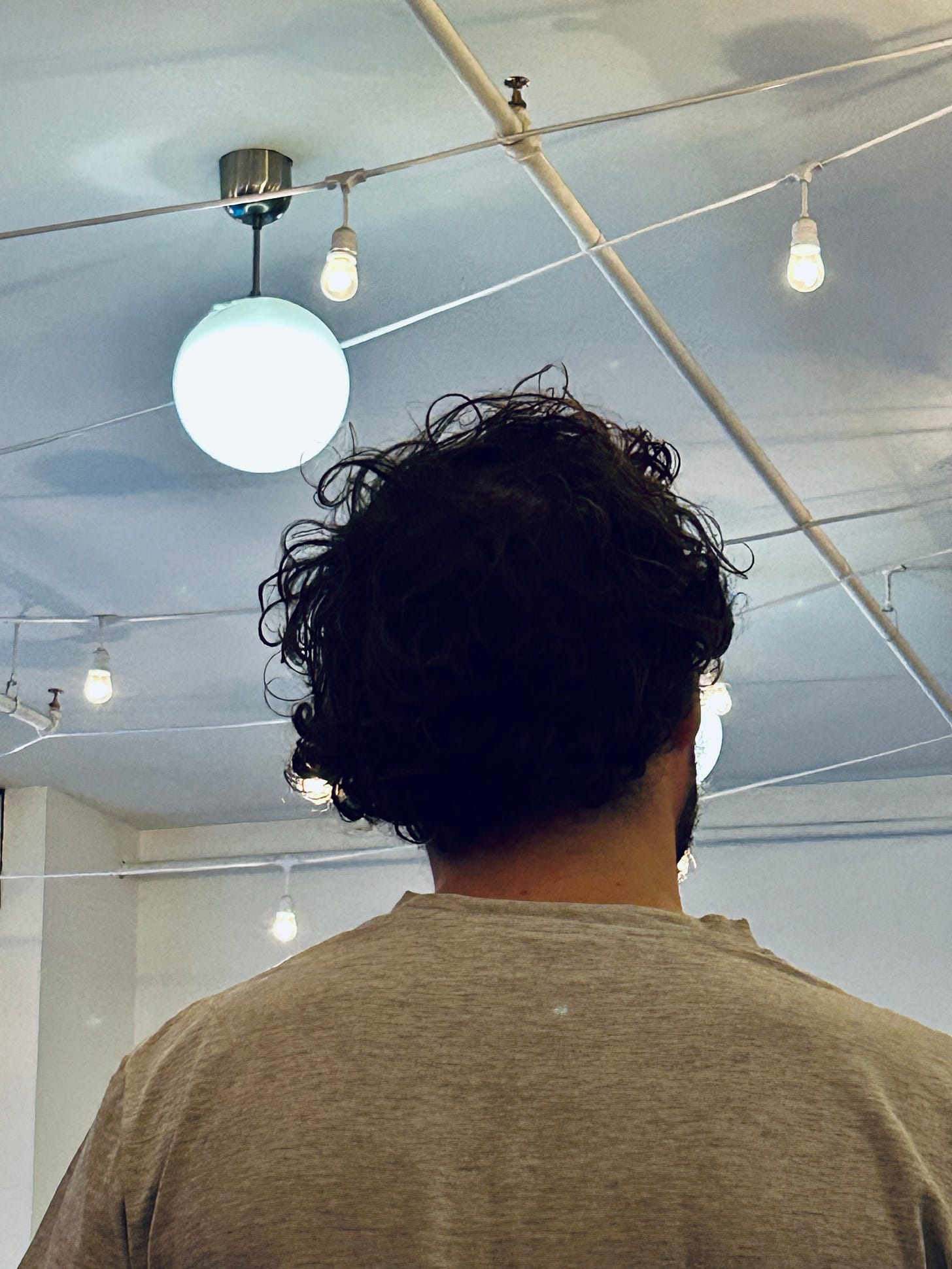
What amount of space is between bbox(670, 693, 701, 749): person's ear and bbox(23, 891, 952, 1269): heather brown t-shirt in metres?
0.11

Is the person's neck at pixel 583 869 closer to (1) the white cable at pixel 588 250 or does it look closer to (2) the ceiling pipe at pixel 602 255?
(2) the ceiling pipe at pixel 602 255

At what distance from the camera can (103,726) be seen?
19.3 feet

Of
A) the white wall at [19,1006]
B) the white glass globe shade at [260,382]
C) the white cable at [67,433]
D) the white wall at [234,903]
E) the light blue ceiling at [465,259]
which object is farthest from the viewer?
the white wall at [234,903]

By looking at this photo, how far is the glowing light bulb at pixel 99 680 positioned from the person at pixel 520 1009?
3370 millimetres

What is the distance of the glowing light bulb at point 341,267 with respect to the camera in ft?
7.95

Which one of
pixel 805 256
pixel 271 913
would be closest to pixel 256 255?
pixel 805 256

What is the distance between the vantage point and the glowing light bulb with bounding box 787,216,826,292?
2432 millimetres

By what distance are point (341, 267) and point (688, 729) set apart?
5.62ft

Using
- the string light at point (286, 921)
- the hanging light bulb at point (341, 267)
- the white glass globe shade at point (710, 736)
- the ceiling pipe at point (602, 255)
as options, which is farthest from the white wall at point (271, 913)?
the hanging light bulb at point (341, 267)

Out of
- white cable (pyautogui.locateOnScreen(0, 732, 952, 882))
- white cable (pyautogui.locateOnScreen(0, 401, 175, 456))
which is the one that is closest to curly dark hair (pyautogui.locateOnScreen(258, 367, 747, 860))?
white cable (pyautogui.locateOnScreen(0, 401, 175, 456))

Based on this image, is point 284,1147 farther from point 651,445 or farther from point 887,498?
point 887,498

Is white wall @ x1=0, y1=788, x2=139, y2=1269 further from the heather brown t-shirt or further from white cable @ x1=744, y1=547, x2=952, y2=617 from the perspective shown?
the heather brown t-shirt

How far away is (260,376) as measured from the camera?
251cm

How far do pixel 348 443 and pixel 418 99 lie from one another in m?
1.19
